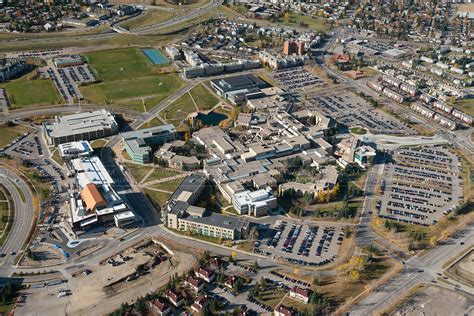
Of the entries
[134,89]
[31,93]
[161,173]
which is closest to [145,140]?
[161,173]

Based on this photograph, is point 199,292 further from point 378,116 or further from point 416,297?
point 378,116

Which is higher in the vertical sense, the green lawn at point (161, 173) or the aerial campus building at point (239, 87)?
the aerial campus building at point (239, 87)

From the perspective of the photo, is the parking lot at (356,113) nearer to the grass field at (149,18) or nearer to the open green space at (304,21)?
the open green space at (304,21)

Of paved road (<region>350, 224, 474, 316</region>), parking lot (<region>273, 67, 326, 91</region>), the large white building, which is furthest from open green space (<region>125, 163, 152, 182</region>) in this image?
parking lot (<region>273, 67, 326, 91</region>)

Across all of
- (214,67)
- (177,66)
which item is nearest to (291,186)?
(214,67)

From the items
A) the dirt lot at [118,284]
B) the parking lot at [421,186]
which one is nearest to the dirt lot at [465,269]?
the parking lot at [421,186]

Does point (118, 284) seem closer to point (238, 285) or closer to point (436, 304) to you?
point (238, 285)

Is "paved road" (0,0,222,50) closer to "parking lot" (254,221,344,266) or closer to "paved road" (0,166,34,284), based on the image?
"paved road" (0,166,34,284)
